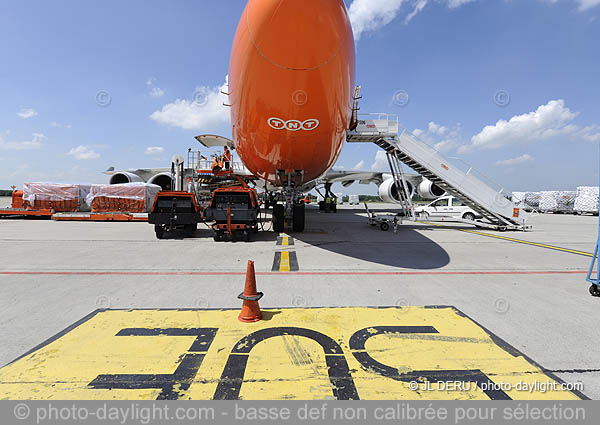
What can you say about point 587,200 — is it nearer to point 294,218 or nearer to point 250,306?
point 294,218

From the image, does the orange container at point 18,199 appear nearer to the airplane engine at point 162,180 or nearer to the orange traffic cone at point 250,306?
the airplane engine at point 162,180

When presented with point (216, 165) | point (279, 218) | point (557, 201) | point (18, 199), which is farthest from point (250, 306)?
point (557, 201)

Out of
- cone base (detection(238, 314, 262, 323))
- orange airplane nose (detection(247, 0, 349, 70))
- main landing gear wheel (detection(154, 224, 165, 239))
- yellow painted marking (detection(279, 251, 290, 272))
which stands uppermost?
orange airplane nose (detection(247, 0, 349, 70))

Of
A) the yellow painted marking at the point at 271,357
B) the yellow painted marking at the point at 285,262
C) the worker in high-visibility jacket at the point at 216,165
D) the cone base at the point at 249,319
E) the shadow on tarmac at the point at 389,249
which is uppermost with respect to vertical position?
the worker in high-visibility jacket at the point at 216,165

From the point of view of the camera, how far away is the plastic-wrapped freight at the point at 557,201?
3159cm

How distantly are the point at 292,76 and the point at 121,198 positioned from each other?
→ 16.9m

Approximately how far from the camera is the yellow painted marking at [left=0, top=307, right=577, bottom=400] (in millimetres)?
2064

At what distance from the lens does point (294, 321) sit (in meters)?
3.23

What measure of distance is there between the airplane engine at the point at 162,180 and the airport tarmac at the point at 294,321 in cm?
1233

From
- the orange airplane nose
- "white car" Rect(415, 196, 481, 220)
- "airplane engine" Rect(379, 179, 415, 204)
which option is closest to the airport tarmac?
the orange airplane nose

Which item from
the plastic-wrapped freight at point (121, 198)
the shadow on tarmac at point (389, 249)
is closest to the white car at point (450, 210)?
the shadow on tarmac at point (389, 249)

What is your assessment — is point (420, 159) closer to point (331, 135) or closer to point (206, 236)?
point (331, 135)

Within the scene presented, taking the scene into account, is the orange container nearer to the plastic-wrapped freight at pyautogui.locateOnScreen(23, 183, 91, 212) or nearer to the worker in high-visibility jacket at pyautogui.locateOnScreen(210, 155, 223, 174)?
the plastic-wrapped freight at pyautogui.locateOnScreen(23, 183, 91, 212)

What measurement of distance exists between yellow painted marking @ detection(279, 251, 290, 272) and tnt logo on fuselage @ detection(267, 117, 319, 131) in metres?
2.73
